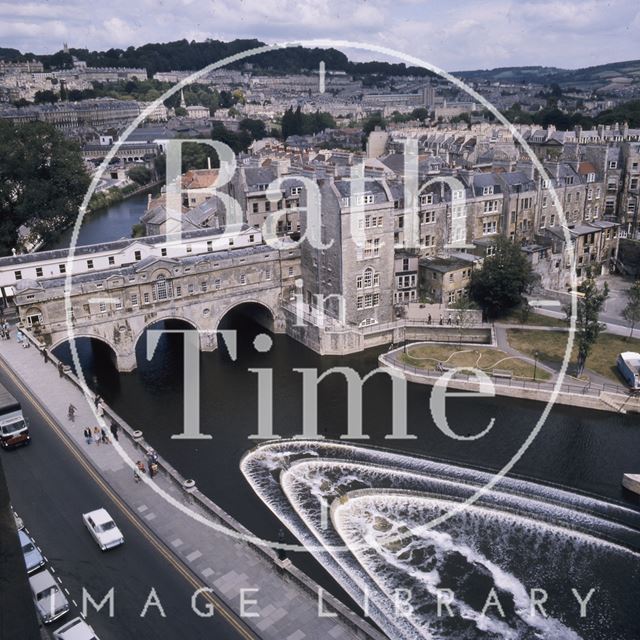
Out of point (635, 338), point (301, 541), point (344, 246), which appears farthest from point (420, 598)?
point (635, 338)

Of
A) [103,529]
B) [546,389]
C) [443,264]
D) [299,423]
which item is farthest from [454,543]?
[443,264]

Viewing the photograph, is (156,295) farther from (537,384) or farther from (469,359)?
(537,384)

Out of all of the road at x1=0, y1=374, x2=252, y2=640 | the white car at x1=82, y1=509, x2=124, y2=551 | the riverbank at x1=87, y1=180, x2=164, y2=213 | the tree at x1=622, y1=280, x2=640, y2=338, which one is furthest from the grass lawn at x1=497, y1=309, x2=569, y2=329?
the riverbank at x1=87, y1=180, x2=164, y2=213

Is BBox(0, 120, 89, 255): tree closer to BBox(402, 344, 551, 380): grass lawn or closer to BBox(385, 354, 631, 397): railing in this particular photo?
BBox(402, 344, 551, 380): grass lawn

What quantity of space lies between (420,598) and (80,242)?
88.5m

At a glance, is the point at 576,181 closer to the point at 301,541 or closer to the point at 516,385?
the point at 516,385

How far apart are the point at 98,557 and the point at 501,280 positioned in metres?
43.0

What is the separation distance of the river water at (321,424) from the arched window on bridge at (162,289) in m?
5.73

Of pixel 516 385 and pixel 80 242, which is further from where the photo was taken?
pixel 80 242

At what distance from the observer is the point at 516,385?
48219mm

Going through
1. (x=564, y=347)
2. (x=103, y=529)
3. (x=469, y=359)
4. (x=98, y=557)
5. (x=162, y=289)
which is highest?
(x=162, y=289)

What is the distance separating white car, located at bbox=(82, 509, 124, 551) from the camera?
27.6m

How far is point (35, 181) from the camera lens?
70938 millimetres

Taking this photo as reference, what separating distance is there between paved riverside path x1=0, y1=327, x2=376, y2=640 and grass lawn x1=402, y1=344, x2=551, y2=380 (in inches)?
1039
